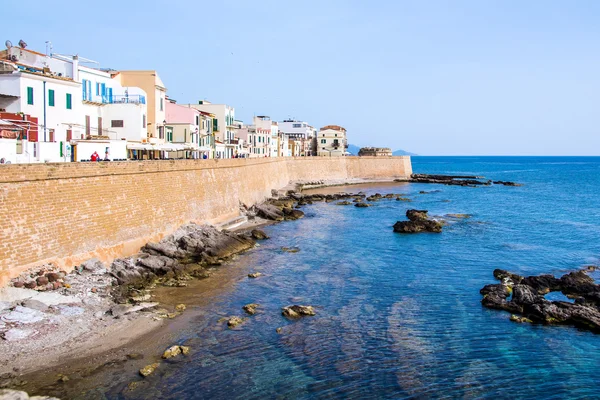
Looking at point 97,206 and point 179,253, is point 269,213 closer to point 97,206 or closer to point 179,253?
point 179,253

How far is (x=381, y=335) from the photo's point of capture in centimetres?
1555

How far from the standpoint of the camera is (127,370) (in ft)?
42.0

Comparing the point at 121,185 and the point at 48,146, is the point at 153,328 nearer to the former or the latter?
the point at 121,185

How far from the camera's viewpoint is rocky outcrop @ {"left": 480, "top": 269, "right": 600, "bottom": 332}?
16984 millimetres

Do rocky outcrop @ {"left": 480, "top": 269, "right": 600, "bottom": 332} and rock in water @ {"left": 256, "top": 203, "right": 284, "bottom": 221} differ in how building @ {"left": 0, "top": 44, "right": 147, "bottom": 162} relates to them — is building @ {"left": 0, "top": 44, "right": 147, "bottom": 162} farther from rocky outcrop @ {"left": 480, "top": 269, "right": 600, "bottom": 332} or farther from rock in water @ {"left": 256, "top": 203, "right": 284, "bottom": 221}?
rocky outcrop @ {"left": 480, "top": 269, "right": 600, "bottom": 332}

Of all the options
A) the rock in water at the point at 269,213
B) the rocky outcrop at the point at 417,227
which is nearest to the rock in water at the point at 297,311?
the rocky outcrop at the point at 417,227

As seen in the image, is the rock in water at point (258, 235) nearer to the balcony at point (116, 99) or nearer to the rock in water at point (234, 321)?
the balcony at point (116, 99)

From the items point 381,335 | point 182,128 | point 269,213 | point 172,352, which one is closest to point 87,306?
point 172,352

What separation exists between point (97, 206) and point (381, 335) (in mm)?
11899

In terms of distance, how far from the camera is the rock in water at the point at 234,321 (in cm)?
1605

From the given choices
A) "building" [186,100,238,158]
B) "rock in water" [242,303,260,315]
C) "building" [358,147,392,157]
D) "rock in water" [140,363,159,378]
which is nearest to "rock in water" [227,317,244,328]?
"rock in water" [242,303,260,315]

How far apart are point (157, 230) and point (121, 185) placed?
308cm

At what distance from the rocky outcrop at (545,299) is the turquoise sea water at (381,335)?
0.50 meters

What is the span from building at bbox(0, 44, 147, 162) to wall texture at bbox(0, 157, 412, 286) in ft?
12.6
